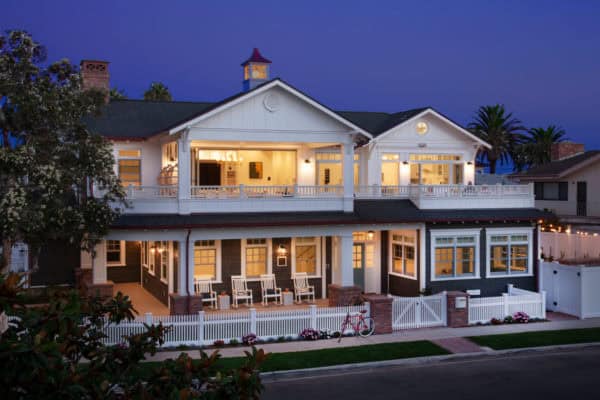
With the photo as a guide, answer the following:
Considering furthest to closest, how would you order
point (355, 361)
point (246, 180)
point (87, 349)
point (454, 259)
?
point (246, 180) < point (454, 259) < point (355, 361) < point (87, 349)

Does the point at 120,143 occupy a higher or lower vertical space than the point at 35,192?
higher

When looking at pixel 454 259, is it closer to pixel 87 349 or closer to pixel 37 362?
pixel 87 349

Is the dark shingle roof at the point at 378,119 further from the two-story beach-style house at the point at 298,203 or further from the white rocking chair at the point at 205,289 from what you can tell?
the white rocking chair at the point at 205,289

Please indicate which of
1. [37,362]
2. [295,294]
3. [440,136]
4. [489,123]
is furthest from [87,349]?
[489,123]

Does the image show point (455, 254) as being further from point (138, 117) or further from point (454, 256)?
point (138, 117)

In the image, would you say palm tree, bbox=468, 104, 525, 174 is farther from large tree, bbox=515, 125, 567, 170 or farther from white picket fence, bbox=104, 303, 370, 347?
white picket fence, bbox=104, 303, 370, 347

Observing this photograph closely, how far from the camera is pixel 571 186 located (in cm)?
4106

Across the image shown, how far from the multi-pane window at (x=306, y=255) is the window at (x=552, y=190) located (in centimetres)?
2263

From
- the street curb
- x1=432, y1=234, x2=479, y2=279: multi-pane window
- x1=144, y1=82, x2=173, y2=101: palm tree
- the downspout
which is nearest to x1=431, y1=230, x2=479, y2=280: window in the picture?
x1=432, y1=234, x2=479, y2=279: multi-pane window

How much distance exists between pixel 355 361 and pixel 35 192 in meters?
10.1

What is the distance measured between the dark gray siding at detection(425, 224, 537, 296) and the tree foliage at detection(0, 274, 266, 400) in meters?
19.5

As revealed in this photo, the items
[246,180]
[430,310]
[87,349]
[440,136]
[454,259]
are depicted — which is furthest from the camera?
[440,136]

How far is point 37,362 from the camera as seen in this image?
4316 mm

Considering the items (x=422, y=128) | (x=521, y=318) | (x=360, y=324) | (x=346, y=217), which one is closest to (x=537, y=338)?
(x=521, y=318)
